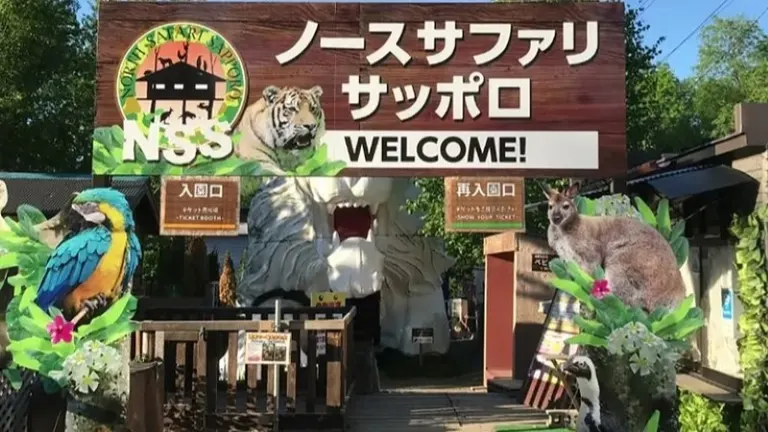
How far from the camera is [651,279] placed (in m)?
6.36

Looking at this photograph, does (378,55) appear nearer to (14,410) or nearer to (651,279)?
(651,279)

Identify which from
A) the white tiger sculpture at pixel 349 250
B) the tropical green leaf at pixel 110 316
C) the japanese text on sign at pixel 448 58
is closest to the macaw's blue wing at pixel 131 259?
the tropical green leaf at pixel 110 316

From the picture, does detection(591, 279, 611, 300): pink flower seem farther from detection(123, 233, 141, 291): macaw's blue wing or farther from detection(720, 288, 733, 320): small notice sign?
detection(123, 233, 141, 291): macaw's blue wing

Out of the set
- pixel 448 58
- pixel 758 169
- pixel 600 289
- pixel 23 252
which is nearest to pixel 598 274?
pixel 600 289

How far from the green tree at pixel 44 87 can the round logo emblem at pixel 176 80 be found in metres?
11.3

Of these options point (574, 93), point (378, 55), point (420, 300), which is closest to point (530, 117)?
point (574, 93)

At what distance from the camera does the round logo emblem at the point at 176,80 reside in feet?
22.9

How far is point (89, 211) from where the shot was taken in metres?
6.45

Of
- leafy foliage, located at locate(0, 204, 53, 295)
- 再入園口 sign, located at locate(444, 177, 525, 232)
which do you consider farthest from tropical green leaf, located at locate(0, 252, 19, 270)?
再入園口 sign, located at locate(444, 177, 525, 232)

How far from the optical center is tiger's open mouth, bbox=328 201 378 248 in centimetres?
1928

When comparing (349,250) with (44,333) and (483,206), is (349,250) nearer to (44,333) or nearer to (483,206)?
(483,206)

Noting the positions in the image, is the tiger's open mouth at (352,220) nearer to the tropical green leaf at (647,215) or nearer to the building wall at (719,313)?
the building wall at (719,313)

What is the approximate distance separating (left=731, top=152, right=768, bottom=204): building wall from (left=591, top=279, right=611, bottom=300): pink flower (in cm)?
163

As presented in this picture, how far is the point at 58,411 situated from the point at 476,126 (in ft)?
15.5
